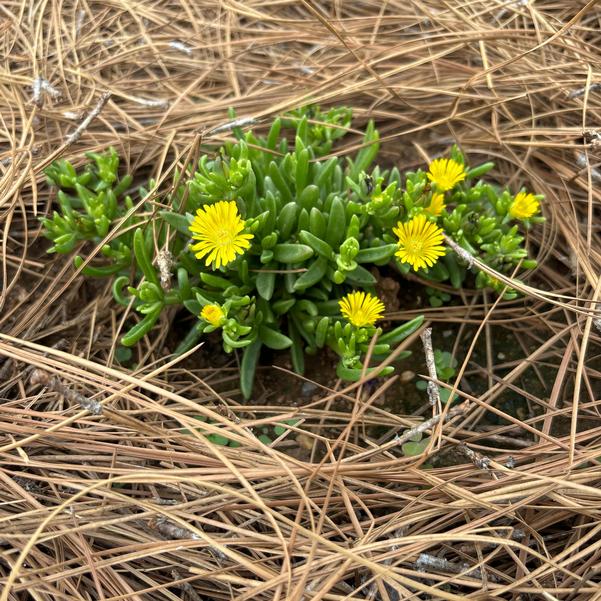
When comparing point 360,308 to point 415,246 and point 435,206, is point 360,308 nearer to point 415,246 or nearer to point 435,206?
point 415,246

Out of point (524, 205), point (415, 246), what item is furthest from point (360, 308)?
point (524, 205)

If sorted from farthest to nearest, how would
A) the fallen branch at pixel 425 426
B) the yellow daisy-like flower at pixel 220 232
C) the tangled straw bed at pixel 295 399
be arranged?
1. the yellow daisy-like flower at pixel 220 232
2. the fallen branch at pixel 425 426
3. the tangled straw bed at pixel 295 399

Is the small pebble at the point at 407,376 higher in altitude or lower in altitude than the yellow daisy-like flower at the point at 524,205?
lower

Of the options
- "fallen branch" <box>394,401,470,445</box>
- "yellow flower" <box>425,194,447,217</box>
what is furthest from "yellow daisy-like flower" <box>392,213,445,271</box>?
"fallen branch" <box>394,401,470,445</box>

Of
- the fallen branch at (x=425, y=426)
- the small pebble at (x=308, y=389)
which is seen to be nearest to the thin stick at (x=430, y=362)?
the fallen branch at (x=425, y=426)

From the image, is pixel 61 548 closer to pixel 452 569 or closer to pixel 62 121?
pixel 452 569

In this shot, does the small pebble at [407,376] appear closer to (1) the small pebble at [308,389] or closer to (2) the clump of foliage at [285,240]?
(2) the clump of foliage at [285,240]

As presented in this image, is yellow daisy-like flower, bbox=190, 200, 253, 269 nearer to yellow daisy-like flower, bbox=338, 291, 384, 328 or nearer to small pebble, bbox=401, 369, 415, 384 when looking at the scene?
yellow daisy-like flower, bbox=338, 291, 384, 328
